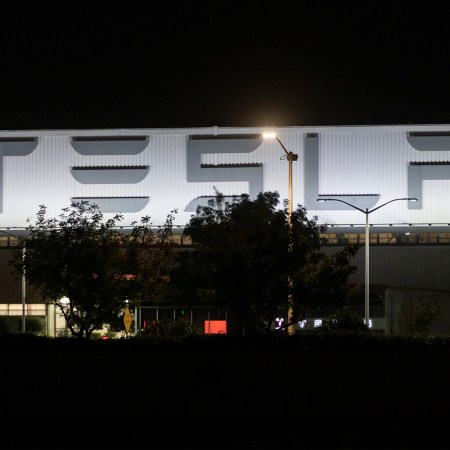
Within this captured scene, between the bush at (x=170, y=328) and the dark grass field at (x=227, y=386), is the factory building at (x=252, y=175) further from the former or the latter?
the dark grass field at (x=227, y=386)

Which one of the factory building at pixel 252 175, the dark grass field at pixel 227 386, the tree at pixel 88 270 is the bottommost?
the dark grass field at pixel 227 386

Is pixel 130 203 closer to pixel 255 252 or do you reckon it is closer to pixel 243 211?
pixel 243 211

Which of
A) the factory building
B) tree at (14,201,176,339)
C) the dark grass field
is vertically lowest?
the dark grass field

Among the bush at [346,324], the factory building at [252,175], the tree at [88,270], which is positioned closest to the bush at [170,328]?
the bush at [346,324]

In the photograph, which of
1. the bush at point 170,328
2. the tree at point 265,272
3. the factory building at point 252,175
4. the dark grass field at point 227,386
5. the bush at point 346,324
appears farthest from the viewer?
the factory building at point 252,175

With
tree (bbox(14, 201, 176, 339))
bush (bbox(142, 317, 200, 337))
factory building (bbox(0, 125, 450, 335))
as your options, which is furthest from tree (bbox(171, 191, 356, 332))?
factory building (bbox(0, 125, 450, 335))

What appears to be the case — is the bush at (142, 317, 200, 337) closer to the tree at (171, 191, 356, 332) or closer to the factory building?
the tree at (171, 191, 356, 332)

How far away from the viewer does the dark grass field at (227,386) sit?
63.1ft

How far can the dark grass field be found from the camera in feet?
63.1

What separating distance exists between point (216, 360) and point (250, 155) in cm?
4376

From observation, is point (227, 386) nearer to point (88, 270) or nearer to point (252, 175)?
point (88, 270)

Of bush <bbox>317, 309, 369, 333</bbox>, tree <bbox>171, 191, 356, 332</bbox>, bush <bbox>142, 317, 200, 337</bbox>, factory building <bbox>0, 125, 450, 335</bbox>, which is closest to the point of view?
tree <bbox>171, 191, 356, 332</bbox>

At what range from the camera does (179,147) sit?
6366 centimetres

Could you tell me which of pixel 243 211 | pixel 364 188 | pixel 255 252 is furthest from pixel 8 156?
pixel 255 252
